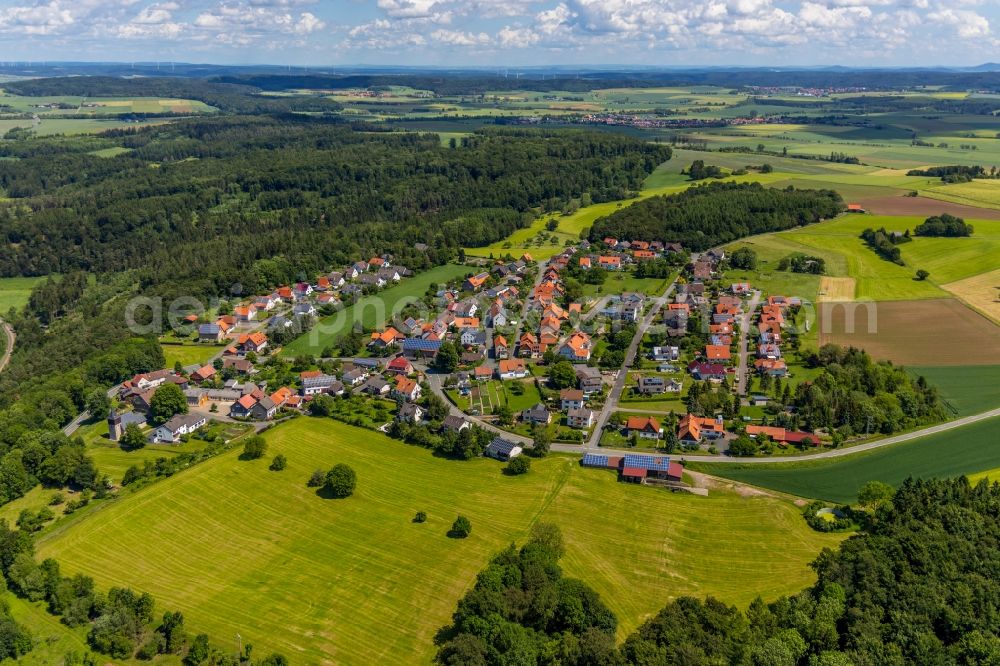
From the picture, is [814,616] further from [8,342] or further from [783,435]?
[8,342]

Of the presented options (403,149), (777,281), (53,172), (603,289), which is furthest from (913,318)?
(53,172)

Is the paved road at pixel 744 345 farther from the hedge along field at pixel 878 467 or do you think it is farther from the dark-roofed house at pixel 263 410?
the dark-roofed house at pixel 263 410

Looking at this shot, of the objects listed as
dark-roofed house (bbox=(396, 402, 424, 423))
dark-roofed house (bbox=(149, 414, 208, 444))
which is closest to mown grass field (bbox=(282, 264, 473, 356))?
dark-roofed house (bbox=(149, 414, 208, 444))

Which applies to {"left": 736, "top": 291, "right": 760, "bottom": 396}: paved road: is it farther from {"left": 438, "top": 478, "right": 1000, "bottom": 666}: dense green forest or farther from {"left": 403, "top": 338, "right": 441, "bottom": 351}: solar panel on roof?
{"left": 403, "top": 338, "right": 441, "bottom": 351}: solar panel on roof

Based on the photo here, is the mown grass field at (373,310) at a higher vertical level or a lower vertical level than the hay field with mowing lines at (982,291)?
lower

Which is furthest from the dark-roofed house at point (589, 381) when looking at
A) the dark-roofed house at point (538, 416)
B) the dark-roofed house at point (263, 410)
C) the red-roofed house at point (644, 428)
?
the dark-roofed house at point (263, 410)

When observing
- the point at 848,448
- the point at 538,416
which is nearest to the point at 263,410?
the point at 538,416

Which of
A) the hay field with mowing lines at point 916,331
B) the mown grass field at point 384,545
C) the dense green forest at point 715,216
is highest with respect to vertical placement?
the dense green forest at point 715,216
